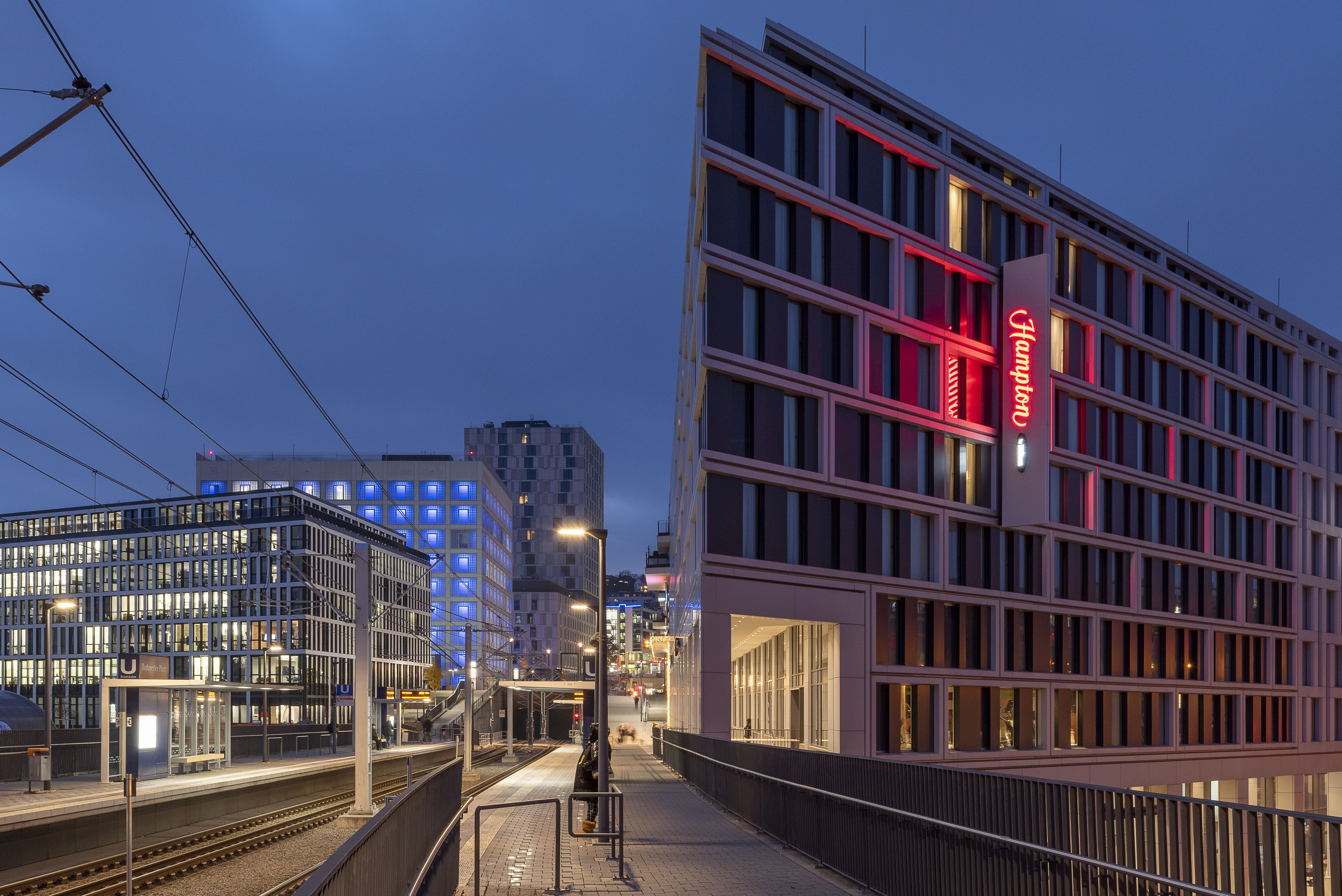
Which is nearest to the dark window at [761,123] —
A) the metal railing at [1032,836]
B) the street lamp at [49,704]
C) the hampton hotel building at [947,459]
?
the hampton hotel building at [947,459]

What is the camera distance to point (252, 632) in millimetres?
92000

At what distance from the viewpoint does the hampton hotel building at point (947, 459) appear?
1480 inches

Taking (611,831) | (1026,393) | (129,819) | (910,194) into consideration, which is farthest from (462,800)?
(910,194)

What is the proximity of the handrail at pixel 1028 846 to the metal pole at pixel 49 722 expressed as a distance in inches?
913

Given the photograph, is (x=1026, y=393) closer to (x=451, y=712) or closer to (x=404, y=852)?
(x=404, y=852)

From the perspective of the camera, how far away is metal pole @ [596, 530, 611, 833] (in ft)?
62.8

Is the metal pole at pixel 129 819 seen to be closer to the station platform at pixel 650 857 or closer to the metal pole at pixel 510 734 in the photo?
the station platform at pixel 650 857

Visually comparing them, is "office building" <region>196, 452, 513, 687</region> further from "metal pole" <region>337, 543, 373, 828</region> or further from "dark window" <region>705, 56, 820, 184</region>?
"metal pole" <region>337, 543, 373, 828</region>

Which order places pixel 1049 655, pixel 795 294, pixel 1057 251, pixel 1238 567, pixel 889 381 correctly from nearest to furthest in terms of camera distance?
pixel 795 294 < pixel 889 381 < pixel 1049 655 < pixel 1057 251 < pixel 1238 567

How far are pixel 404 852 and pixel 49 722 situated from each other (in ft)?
101

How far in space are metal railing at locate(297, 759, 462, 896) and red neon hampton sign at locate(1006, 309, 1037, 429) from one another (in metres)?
30.6

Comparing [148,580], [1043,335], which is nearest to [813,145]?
[1043,335]

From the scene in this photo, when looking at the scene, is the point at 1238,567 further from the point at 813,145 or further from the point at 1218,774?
the point at 813,145

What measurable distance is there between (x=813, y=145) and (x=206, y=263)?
333ft
